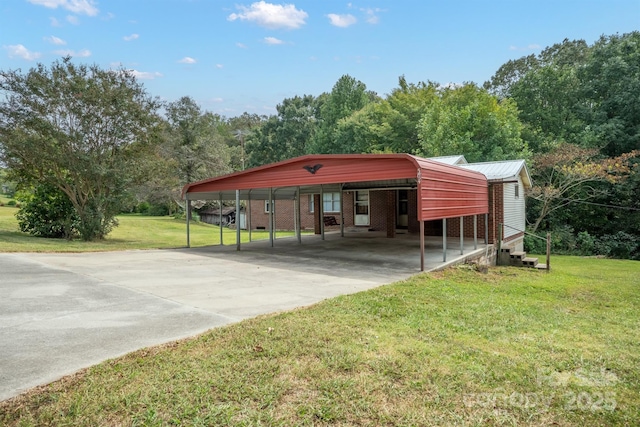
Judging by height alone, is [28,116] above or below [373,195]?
above

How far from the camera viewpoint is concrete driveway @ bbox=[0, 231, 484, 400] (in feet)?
13.1

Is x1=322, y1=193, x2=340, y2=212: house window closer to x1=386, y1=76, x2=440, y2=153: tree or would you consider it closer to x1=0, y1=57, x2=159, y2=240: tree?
x1=386, y1=76, x2=440, y2=153: tree

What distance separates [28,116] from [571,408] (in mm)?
18082

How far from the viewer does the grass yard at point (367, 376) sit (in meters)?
2.80

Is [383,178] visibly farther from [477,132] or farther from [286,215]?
[286,215]

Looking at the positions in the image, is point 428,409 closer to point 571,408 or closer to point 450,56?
point 571,408

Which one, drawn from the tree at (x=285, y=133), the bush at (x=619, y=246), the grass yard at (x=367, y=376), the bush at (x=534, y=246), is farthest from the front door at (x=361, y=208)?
the tree at (x=285, y=133)

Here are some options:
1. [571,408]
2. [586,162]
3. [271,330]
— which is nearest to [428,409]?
[571,408]

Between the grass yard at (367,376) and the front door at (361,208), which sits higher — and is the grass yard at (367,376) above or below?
below

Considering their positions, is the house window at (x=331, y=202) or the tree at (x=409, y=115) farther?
the tree at (x=409, y=115)

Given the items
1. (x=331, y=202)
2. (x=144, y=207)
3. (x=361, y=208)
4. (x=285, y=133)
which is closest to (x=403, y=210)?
(x=361, y=208)

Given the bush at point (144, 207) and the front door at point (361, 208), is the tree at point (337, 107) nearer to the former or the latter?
the front door at point (361, 208)

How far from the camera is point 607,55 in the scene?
25.4 metres

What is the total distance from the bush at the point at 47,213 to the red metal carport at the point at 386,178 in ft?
19.2
